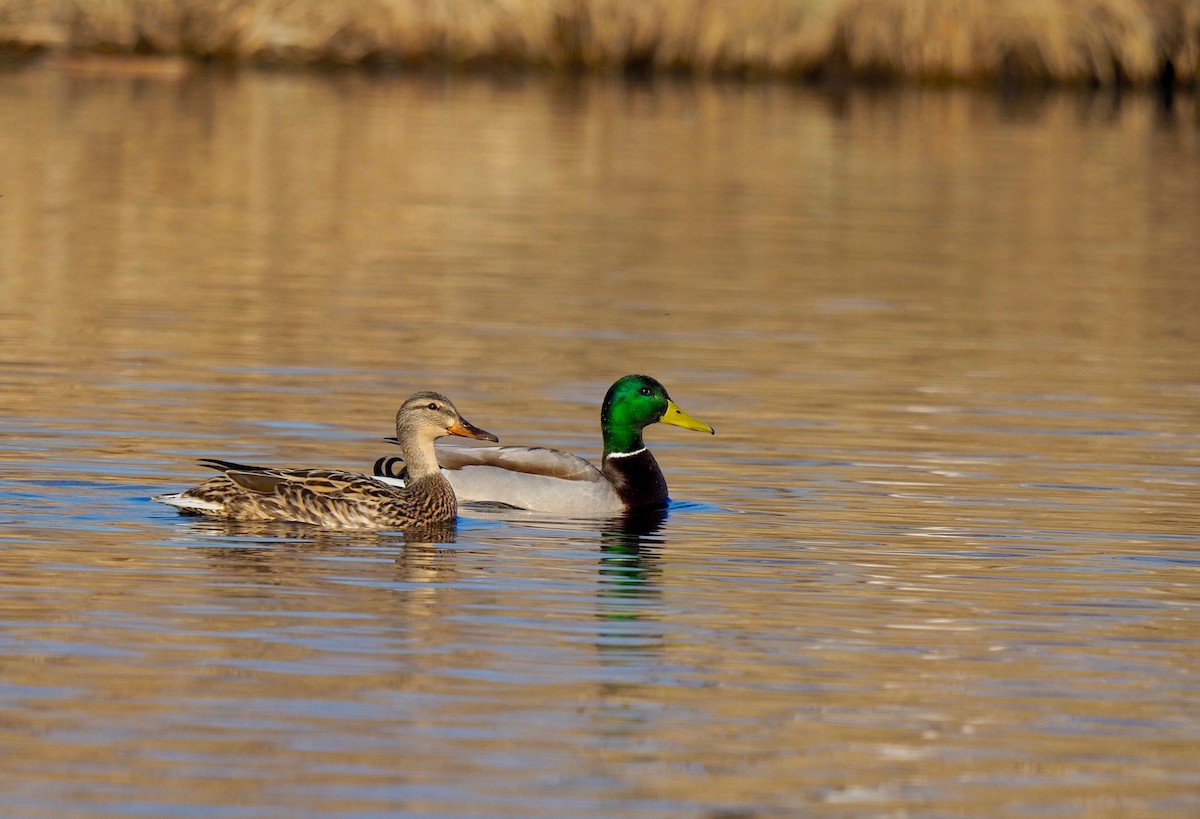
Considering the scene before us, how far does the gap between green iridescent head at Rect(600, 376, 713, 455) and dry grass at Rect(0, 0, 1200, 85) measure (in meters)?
26.0

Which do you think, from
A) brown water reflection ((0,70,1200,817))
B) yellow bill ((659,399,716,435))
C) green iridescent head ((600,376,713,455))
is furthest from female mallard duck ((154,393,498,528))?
yellow bill ((659,399,716,435))

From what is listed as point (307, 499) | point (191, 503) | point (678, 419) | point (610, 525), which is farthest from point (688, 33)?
point (191, 503)

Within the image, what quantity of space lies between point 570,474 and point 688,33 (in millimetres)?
28316

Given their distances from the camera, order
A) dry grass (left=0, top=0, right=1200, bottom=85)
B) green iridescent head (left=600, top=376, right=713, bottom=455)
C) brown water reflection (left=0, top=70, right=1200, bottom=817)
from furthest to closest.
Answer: dry grass (left=0, top=0, right=1200, bottom=85)
green iridescent head (left=600, top=376, right=713, bottom=455)
brown water reflection (left=0, top=70, right=1200, bottom=817)

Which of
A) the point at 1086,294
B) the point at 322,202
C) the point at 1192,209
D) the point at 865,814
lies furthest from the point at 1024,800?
the point at 1192,209

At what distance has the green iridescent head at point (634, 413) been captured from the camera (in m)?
12.0

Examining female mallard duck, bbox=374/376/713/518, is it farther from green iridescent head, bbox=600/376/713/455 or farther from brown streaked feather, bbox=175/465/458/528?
brown streaked feather, bbox=175/465/458/528

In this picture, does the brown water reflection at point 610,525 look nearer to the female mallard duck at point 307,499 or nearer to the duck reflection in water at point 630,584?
the duck reflection in water at point 630,584

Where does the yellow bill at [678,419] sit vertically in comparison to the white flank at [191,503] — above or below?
above

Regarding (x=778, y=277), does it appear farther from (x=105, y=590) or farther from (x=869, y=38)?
(x=869, y=38)

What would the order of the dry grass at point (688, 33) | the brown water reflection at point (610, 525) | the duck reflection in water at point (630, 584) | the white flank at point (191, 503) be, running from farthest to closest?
the dry grass at point (688, 33) < the white flank at point (191, 503) < the duck reflection in water at point (630, 584) < the brown water reflection at point (610, 525)

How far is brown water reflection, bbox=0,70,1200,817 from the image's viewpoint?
→ 6.76 metres

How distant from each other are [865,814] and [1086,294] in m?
14.0

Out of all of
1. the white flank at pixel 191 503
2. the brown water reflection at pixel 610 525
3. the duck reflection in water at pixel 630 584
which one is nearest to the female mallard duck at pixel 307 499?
the white flank at pixel 191 503
